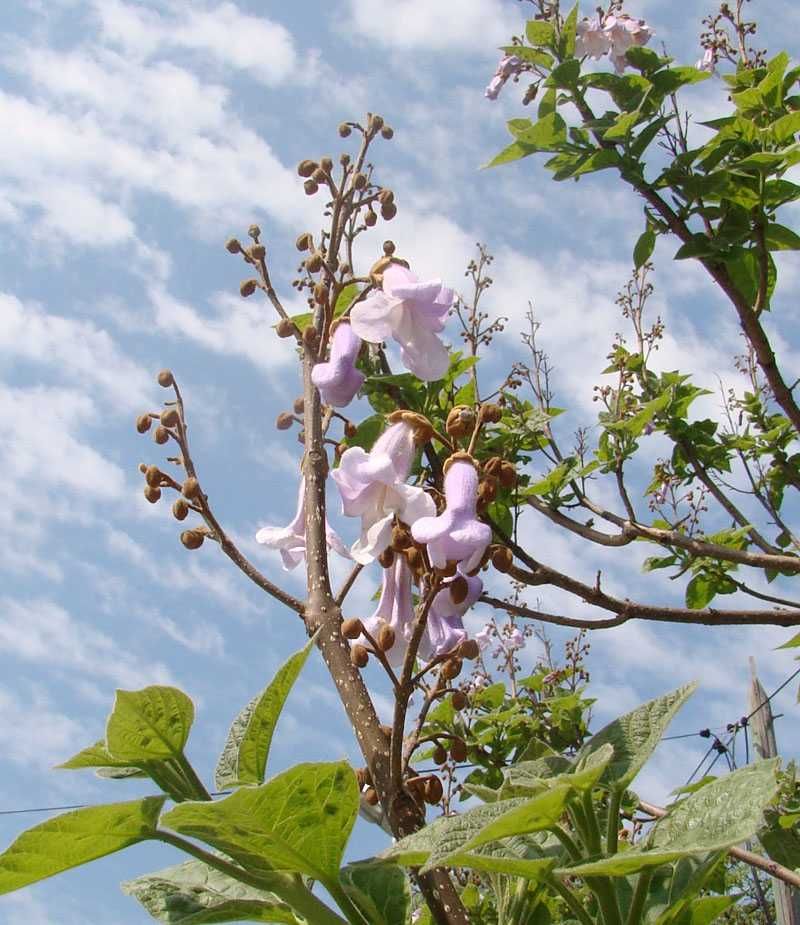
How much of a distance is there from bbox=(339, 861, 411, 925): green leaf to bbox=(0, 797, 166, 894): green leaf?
150 millimetres

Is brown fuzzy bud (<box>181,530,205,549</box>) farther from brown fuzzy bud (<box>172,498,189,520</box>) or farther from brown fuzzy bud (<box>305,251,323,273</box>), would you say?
brown fuzzy bud (<box>305,251,323,273</box>)

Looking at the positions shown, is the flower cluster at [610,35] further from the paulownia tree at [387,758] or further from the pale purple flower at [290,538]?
the pale purple flower at [290,538]

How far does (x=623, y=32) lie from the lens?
3.17 m

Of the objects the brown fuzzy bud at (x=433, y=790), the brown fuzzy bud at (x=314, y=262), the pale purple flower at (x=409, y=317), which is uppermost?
the brown fuzzy bud at (x=314, y=262)

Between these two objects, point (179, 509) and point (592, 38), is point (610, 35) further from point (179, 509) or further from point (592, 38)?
point (179, 509)

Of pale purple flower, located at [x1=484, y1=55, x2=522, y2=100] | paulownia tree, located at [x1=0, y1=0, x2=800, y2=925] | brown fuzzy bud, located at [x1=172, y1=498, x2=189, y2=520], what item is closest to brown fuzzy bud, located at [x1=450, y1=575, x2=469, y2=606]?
paulownia tree, located at [x1=0, y1=0, x2=800, y2=925]

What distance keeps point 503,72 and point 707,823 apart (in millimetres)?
2982

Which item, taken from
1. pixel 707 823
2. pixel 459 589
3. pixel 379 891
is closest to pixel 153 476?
pixel 459 589

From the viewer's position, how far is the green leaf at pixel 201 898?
0.68 metres

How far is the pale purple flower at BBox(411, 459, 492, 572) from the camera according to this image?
82 centimetres

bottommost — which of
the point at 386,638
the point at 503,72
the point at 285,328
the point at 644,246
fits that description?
the point at 386,638

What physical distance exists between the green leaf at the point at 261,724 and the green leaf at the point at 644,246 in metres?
2.22

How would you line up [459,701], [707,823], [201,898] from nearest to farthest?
1. [707,823]
2. [201,898]
3. [459,701]

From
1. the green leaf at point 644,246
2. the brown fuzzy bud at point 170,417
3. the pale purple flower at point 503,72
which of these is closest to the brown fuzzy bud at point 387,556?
the brown fuzzy bud at point 170,417
